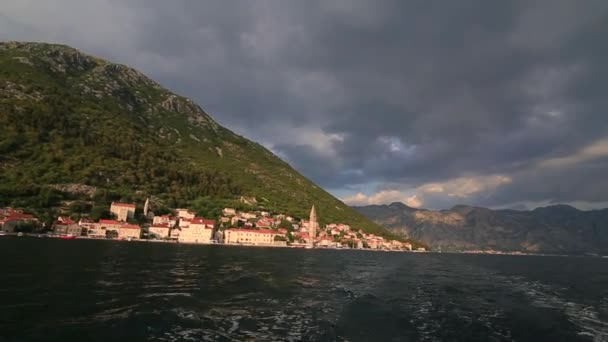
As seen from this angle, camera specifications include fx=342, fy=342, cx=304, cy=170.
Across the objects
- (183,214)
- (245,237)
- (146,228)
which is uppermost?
(183,214)

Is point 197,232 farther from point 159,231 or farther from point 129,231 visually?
point 129,231

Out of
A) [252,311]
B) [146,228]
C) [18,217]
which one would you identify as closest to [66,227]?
[18,217]

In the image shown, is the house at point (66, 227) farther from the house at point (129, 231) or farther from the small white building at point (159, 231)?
the small white building at point (159, 231)

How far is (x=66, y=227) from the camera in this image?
137750 mm

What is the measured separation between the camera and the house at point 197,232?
565 feet

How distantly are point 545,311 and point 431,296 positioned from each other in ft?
35.5

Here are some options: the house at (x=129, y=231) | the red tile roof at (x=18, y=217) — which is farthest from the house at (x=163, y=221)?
the red tile roof at (x=18, y=217)

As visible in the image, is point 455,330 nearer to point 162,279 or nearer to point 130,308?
point 130,308

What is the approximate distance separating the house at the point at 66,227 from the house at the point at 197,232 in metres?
43.6

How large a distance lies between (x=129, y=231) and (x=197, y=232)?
104 ft

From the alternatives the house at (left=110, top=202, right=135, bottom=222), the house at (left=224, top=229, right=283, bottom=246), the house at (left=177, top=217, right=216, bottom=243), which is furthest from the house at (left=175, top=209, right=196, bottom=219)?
the house at (left=110, top=202, right=135, bottom=222)

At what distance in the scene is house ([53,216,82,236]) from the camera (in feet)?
445

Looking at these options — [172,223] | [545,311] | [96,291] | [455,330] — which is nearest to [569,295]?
[545,311]

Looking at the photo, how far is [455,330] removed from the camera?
24406 millimetres
